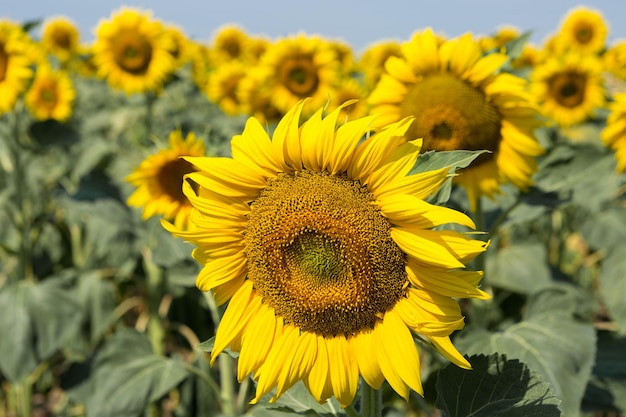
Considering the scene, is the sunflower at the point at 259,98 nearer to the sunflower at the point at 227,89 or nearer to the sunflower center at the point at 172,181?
the sunflower at the point at 227,89

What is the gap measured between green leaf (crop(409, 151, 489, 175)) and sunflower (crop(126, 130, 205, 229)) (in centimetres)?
132

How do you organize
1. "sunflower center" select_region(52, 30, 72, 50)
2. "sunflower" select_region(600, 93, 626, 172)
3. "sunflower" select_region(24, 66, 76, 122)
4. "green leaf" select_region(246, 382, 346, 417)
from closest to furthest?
1. "green leaf" select_region(246, 382, 346, 417)
2. "sunflower" select_region(600, 93, 626, 172)
3. "sunflower" select_region(24, 66, 76, 122)
4. "sunflower center" select_region(52, 30, 72, 50)

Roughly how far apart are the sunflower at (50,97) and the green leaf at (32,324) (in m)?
1.61

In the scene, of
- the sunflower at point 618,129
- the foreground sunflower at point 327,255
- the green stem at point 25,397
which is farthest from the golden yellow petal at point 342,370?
the green stem at point 25,397

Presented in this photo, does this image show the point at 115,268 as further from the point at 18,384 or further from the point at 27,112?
the point at 27,112

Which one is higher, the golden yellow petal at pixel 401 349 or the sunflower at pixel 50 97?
the sunflower at pixel 50 97

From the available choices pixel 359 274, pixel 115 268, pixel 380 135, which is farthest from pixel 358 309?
pixel 115 268

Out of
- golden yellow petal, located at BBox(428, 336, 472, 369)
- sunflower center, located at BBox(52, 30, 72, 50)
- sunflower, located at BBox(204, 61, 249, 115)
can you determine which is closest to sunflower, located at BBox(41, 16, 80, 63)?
sunflower center, located at BBox(52, 30, 72, 50)

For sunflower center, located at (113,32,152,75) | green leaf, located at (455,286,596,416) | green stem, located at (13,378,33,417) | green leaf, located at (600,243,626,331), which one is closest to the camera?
green leaf, located at (455,286,596,416)

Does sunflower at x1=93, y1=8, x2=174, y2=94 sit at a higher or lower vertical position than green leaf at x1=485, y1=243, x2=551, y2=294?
higher

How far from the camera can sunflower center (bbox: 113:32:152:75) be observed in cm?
509

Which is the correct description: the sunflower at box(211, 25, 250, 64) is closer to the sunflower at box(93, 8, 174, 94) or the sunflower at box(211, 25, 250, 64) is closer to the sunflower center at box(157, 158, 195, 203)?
the sunflower at box(93, 8, 174, 94)

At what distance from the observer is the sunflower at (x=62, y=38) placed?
9461 millimetres

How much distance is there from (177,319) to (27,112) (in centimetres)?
Result: 162
